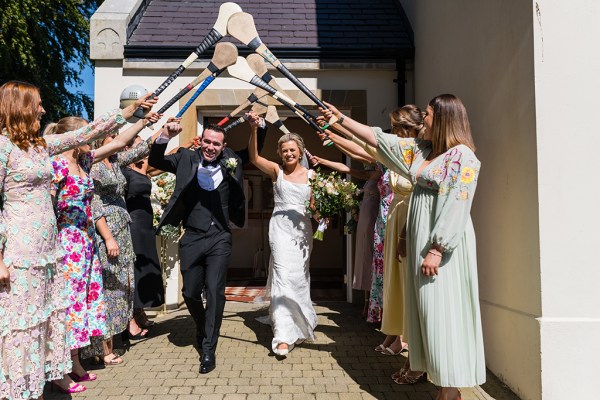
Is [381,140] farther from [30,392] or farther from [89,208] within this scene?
[30,392]

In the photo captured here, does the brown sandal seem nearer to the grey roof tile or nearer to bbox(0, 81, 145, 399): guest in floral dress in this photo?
bbox(0, 81, 145, 399): guest in floral dress

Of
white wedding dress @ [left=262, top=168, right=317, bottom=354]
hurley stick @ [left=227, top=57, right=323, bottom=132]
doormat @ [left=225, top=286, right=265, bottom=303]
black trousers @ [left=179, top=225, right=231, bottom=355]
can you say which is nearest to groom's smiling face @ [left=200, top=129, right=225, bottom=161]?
hurley stick @ [left=227, top=57, right=323, bottom=132]

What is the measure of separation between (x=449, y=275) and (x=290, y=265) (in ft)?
6.94

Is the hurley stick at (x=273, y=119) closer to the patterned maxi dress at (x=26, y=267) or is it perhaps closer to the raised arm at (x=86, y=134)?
the raised arm at (x=86, y=134)

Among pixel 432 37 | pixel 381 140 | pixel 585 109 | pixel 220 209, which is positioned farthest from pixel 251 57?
pixel 585 109

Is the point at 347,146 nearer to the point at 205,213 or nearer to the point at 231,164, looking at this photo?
the point at 231,164

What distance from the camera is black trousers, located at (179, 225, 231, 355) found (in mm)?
4316

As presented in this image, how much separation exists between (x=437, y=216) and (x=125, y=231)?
309cm

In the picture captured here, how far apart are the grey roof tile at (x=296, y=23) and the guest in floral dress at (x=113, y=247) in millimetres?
3208

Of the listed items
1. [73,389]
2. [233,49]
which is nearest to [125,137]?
[233,49]

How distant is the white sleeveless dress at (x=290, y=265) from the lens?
184 inches

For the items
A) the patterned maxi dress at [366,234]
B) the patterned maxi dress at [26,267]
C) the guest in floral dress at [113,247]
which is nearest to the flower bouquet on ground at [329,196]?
the patterned maxi dress at [366,234]

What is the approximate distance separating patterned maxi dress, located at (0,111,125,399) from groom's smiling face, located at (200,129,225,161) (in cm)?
160

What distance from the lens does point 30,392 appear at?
2.87 meters
